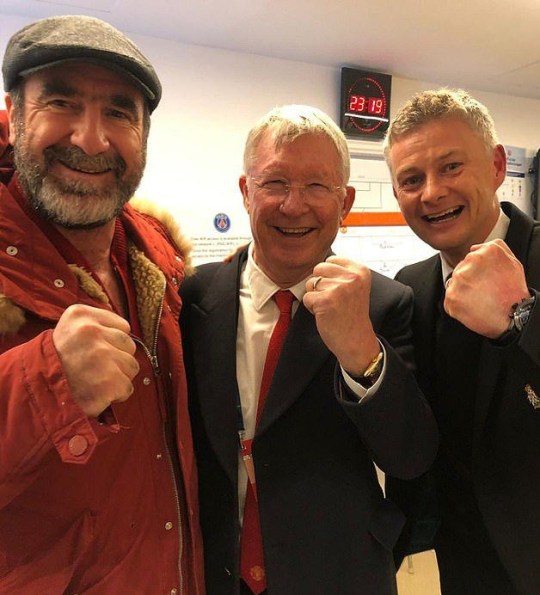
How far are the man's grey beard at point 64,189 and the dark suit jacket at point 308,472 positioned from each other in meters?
0.42

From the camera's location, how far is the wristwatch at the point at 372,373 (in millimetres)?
1013

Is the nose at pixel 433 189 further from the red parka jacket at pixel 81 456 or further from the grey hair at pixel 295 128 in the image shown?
the red parka jacket at pixel 81 456

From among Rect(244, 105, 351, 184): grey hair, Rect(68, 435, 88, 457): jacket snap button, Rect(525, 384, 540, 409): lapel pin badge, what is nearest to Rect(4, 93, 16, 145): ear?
Rect(244, 105, 351, 184): grey hair

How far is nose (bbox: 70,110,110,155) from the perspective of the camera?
3.15ft

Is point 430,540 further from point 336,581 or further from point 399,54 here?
point 399,54

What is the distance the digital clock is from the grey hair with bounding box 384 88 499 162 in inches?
71.9

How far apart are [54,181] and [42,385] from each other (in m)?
0.44

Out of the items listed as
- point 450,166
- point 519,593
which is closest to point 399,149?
point 450,166

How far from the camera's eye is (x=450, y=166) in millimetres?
1358

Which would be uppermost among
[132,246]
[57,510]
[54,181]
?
[54,181]

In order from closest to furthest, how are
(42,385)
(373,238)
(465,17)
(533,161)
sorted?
(42,385) < (465,17) < (373,238) < (533,161)

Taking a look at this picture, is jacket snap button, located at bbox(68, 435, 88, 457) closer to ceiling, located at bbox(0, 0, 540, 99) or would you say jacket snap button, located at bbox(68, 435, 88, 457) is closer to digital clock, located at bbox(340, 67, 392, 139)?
ceiling, located at bbox(0, 0, 540, 99)

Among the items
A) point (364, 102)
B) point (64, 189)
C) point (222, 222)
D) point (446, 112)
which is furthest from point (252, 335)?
point (364, 102)

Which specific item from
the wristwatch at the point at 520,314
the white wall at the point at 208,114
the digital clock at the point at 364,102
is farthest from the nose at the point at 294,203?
the digital clock at the point at 364,102
